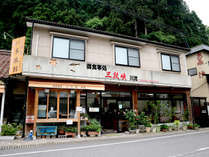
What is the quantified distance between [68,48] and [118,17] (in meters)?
24.5

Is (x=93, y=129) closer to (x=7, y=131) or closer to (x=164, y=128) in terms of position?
(x=7, y=131)

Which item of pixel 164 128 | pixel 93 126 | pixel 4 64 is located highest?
pixel 4 64

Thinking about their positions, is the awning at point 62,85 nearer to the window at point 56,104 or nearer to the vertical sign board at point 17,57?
the window at point 56,104

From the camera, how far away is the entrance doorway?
11.8m

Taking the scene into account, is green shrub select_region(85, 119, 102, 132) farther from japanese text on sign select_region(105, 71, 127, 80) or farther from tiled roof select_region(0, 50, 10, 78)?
tiled roof select_region(0, 50, 10, 78)

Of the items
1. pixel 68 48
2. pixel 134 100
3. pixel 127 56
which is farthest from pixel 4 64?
pixel 134 100

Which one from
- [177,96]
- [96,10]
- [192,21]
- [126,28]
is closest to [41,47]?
[177,96]

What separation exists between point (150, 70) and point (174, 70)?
357 centimetres

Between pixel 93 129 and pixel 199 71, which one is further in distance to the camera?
pixel 199 71

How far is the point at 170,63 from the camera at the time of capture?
14.8 meters

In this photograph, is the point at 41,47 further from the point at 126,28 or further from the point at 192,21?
the point at 192,21

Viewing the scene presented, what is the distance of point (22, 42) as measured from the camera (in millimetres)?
9461

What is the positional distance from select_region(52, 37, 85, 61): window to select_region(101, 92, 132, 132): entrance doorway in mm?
3509

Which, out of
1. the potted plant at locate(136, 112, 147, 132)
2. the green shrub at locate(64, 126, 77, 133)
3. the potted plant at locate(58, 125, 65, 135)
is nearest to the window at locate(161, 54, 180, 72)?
the potted plant at locate(136, 112, 147, 132)
